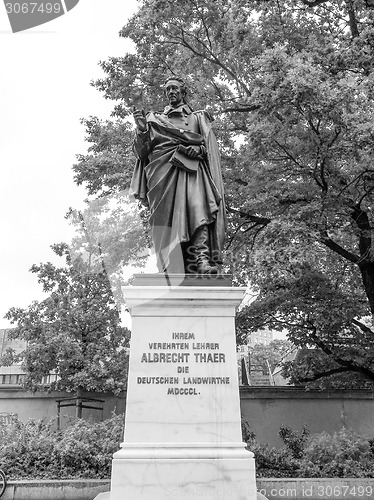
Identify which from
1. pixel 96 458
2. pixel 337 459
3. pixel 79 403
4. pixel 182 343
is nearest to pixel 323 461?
pixel 337 459

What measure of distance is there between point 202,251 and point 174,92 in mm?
2457

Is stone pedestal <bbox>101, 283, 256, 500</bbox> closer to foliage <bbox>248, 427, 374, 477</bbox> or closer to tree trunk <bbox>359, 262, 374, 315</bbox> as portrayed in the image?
foliage <bbox>248, 427, 374, 477</bbox>

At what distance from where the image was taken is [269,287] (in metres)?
14.0

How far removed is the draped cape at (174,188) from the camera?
252 inches

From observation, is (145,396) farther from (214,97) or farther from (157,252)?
(214,97)

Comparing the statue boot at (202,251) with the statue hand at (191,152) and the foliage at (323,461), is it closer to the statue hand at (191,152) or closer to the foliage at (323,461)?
the statue hand at (191,152)

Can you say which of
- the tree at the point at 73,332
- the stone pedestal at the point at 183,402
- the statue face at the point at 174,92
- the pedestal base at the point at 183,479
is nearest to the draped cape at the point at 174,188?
the statue face at the point at 174,92

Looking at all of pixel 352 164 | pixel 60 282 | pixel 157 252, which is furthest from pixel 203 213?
pixel 60 282

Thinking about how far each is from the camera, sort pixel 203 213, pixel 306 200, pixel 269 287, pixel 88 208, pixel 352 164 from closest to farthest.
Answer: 1. pixel 203 213
2. pixel 352 164
3. pixel 306 200
4. pixel 269 287
5. pixel 88 208

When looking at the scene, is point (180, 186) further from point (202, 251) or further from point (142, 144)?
point (202, 251)

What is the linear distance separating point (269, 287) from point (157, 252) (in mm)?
8102

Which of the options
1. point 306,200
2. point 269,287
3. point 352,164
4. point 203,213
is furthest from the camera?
point 269,287

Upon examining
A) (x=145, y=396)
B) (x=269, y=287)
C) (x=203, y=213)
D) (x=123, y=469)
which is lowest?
(x=123, y=469)

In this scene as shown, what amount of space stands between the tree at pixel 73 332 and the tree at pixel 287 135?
481 centimetres
